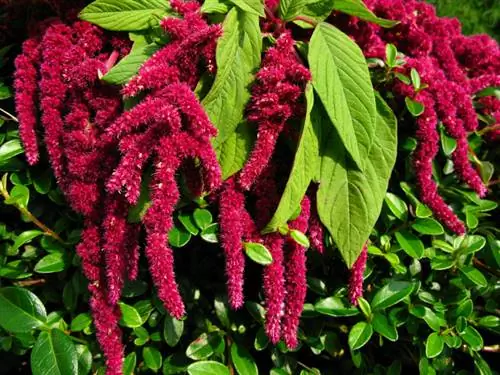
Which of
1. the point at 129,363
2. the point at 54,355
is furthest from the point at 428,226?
the point at 54,355

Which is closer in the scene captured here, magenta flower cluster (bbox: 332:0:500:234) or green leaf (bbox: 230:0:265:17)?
green leaf (bbox: 230:0:265:17)

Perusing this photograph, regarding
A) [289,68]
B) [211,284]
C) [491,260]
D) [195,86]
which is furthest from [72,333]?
[491,260]

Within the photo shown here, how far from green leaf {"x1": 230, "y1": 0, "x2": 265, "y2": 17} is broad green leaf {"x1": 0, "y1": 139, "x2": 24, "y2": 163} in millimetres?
602

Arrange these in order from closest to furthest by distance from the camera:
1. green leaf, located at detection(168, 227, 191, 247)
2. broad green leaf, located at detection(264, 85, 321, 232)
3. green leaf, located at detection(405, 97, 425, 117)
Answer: broad green leaf, located at detection(264, 85, 321, 232) → green leaf, located at detection(168, 227, 191, 247) → green leaf, located at detection(405, 97, 425, 117)

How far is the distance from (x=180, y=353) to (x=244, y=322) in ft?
0.59

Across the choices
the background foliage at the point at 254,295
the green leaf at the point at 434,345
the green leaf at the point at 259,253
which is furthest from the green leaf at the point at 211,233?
the green leaf at the point at 434,345

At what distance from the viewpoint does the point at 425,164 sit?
1.32m

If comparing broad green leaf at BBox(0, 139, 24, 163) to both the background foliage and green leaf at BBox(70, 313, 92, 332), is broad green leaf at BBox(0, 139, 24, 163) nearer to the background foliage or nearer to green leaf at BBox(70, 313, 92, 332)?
the background foliage

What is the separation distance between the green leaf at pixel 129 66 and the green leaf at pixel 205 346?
0.63 m

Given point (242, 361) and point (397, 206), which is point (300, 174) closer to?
point (397, 206)

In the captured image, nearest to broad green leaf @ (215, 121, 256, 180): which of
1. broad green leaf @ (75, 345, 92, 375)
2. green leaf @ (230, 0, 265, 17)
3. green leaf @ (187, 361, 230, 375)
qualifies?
green leaf @ (230, 0, 265, 17)

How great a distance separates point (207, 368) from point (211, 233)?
1.03 feet

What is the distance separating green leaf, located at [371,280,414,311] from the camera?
1275 mm

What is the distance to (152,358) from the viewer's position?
132 centimetres
